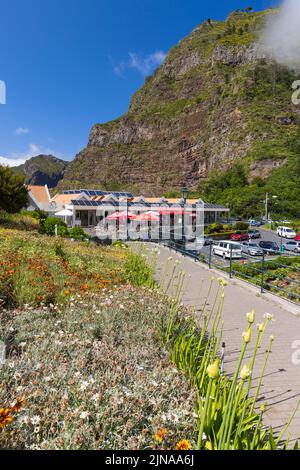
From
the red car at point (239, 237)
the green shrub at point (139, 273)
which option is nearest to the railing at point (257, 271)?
the green shrub at point (139, 273)

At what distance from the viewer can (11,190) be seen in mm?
18344

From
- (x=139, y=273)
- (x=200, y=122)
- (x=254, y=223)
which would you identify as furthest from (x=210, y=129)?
(x=139, y=273)

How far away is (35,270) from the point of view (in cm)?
617

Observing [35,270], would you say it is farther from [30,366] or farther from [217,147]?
[217,147]

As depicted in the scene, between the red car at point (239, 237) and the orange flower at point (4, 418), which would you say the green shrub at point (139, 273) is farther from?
the red car at point (239, 237)

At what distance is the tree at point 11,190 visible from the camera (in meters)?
18.1

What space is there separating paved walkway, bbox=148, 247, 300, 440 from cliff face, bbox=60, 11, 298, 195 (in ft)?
207

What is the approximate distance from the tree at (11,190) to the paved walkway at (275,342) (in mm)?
13709

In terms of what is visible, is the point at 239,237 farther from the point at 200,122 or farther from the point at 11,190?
the point at 200,122

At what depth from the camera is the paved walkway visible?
3.10m

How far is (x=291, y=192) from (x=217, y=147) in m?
42.6

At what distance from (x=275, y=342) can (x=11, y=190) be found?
1743cm

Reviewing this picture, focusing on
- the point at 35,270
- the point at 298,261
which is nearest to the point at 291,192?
the point at 298,261

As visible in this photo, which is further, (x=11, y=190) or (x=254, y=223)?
(x=254, y=223)
